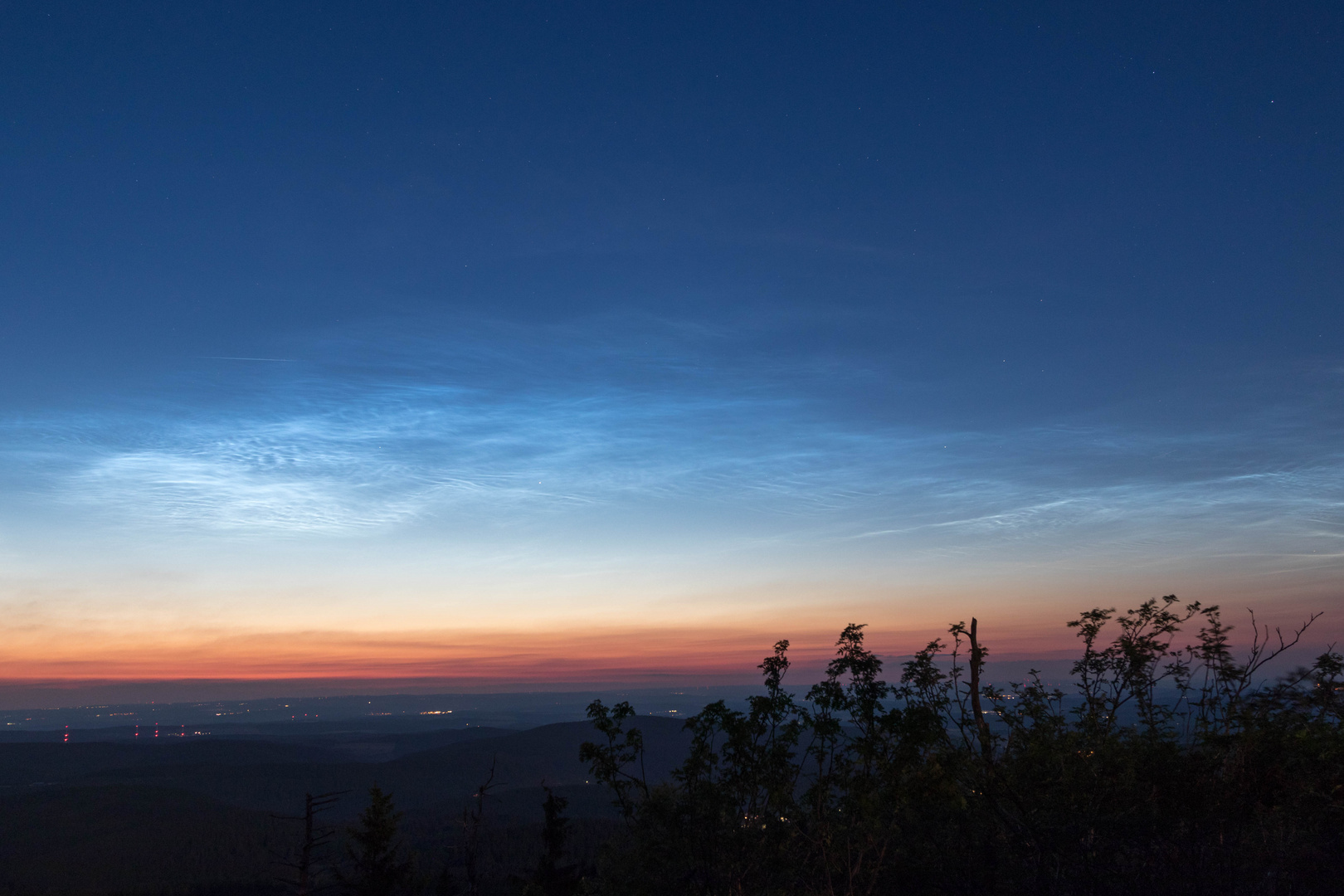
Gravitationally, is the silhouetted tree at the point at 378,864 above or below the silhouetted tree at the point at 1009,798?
below

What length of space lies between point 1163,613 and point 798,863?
359 inches

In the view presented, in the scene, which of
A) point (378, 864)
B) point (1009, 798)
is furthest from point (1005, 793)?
point (378, 864)

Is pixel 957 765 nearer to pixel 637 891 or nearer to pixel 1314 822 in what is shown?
pixel 1314 822

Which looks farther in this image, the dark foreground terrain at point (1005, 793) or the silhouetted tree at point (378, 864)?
the silhouetted tree at point (378, 864)

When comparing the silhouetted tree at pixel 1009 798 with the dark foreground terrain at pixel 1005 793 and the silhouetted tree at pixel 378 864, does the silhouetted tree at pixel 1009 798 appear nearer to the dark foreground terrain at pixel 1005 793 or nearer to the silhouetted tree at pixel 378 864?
the dark foreground terrain at pixel 1005 793

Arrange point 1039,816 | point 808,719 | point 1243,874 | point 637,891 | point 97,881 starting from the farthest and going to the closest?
point 97,881 → point 808,719 → point 637,891 → point 1039,816 → point 1243,874

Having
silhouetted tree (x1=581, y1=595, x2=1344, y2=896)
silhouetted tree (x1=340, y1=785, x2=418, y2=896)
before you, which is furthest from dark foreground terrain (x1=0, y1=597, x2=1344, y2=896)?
silhouetted tree (x1=340, y1=785, x2=418, y2=896)

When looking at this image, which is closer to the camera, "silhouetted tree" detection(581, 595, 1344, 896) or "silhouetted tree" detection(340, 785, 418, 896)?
"silhouetted tree" detection(581, 595, 1344, 896)

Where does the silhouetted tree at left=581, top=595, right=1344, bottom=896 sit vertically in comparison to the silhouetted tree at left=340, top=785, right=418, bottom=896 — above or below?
above

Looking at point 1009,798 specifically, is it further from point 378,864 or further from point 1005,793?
point 378,864

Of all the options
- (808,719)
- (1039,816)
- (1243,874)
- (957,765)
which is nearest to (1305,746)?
(1243,874)

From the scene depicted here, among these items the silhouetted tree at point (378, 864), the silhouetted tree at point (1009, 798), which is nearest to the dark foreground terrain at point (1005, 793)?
the silhouetted tree at point (1009, 798)

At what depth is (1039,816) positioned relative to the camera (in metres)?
10.4

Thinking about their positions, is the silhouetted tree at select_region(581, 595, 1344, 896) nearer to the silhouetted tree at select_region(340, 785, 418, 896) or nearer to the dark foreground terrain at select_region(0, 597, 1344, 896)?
the dark foreground terrain at select_region(0, 597, 1344, 896)
